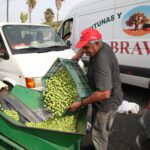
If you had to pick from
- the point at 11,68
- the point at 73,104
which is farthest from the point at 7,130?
the point at 11,68

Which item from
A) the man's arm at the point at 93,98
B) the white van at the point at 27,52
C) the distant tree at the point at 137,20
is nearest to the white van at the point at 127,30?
the distant tree at the point at 137,20

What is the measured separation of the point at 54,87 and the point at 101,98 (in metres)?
0.66

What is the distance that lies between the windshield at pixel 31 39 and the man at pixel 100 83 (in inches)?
127

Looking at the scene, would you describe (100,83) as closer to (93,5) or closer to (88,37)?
(88,37)

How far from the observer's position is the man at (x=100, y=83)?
3898 millimetres

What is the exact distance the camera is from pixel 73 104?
13.1ft

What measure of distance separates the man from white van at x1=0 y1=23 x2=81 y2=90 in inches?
96.6

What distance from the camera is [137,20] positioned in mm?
8258

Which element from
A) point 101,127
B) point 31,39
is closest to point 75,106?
point 101,127

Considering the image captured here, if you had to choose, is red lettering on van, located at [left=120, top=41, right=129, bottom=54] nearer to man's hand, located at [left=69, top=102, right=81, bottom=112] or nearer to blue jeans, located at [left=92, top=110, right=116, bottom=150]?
blue jeans, located at [left=92, top=110, right=116, bottom=150]

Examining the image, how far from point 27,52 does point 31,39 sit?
55 centimetres

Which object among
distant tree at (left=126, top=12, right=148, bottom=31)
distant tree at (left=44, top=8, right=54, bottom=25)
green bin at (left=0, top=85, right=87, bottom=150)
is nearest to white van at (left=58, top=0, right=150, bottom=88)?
distant tree at (left=126, top=12, right=148, bottom=31)

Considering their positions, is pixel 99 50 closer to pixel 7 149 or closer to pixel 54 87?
pixel 54 87

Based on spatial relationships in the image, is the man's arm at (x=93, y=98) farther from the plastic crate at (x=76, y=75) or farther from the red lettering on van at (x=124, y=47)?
the red lettering on van at (x=124, y=47)
